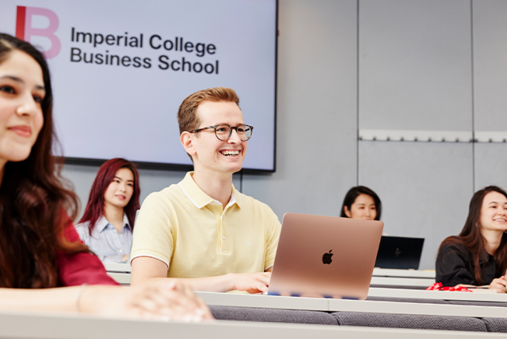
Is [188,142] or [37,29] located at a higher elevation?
[37,29]

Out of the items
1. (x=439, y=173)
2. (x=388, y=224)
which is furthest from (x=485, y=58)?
(x=388, y=224)

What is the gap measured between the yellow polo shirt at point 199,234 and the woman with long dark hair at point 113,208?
1978 mm

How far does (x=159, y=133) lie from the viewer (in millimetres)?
4367

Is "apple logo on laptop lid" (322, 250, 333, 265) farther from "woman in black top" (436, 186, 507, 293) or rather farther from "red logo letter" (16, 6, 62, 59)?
"red logo letter" (16, 6, 62, 59)

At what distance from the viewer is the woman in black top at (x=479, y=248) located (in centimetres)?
296

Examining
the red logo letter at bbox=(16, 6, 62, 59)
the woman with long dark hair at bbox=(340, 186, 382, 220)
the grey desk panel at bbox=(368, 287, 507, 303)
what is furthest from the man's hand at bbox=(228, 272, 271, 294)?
the red logo letter at bbox=(16, 6, 62, 59)

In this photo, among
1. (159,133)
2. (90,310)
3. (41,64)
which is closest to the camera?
(90,310)

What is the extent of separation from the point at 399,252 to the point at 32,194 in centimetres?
285

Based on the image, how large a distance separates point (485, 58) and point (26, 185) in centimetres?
511

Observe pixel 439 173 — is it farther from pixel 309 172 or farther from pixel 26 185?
pixel 26 185

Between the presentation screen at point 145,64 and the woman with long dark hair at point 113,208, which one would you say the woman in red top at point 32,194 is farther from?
the presentation screen at point 145,64

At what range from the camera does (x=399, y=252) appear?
11.0ft

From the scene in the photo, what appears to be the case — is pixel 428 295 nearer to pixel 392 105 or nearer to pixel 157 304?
pixel 157 304

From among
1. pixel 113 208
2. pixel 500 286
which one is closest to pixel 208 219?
pixel 500 286
